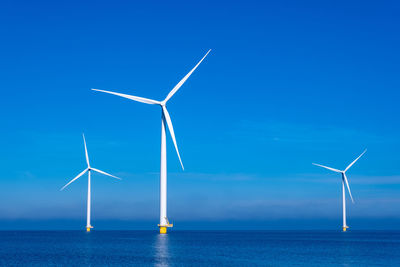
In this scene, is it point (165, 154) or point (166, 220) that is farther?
point (166, 220)

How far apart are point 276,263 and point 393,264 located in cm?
1758

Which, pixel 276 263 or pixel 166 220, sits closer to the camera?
pixel 276 263

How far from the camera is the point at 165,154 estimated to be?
10775cm

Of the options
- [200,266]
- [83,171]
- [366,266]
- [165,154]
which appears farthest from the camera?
[83,171]

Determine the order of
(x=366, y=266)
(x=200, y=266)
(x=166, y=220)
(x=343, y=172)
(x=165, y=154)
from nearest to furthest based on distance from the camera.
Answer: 1. (x=200, y=266)
2. (x=366, y=266)
3. (x=165, y=154)
4. (x=166, y=220)
5. (x=343, y=172)

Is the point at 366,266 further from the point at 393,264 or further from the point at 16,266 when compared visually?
the point at 16,266

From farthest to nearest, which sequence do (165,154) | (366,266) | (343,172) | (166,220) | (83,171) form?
(343,172)
(83,171)
(166,220)
(165,154)
(366,266)

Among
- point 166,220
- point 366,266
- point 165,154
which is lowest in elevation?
point 366,266

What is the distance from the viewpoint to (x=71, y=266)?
228 ft

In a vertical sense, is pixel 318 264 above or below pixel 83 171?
below

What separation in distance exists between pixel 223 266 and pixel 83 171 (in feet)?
333

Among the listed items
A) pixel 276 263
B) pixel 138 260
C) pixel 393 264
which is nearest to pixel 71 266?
pixel 138 260

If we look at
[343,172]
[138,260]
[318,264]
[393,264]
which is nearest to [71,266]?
[138,260]

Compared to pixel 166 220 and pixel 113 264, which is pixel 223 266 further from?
pixel 166 220
